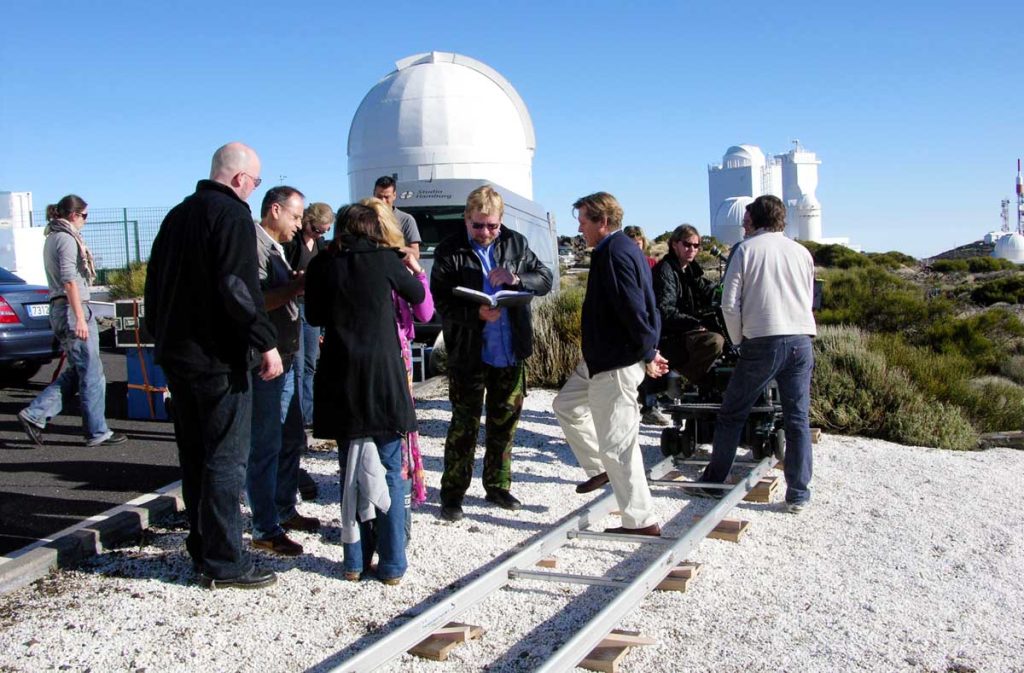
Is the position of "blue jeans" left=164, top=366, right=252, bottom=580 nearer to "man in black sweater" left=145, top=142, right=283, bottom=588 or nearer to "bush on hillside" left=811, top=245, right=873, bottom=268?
"man in black sweater" left=145, top=142, right=283, bottom=588

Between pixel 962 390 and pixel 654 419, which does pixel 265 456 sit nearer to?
pixel 654 419

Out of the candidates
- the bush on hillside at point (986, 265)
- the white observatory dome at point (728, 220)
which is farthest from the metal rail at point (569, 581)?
the white observatory dome at point (728, 220)

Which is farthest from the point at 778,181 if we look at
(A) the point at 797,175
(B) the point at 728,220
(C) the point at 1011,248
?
(C) the point at 1011,248

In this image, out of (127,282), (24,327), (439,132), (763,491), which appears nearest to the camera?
(763,491)

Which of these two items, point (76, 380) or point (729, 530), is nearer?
point (729, 530)

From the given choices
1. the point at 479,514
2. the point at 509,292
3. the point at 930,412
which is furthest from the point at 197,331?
the point at 930,412

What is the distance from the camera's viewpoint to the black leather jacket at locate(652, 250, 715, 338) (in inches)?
279

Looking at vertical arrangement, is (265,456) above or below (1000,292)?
below

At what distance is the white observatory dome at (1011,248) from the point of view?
60375 mm

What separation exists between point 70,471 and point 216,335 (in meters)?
3.18

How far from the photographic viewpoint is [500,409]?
18.8 ft

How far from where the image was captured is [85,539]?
488 cm

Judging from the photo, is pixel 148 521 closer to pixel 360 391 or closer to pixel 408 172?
pixel 360 391

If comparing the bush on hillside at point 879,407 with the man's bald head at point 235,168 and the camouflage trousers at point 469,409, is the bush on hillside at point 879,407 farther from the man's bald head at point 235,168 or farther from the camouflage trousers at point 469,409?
the man's bald head at point 235,168
